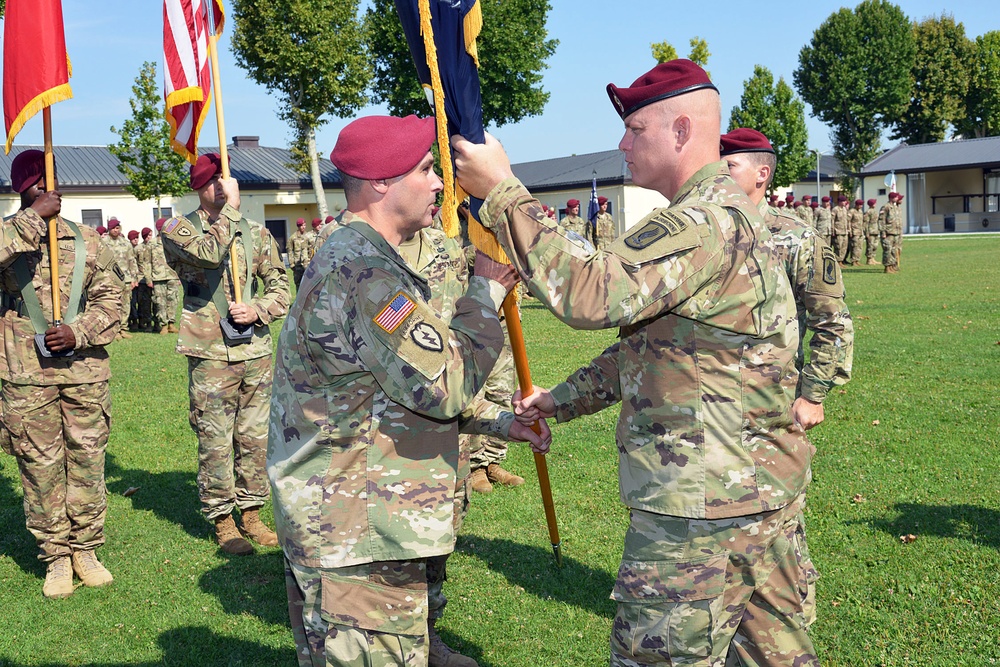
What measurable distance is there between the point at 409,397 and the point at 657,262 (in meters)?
0.87

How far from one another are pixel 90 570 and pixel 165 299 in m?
16.0

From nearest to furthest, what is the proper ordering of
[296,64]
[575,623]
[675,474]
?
[675,474], [575,623], [296,64]

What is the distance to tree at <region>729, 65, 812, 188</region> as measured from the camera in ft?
197

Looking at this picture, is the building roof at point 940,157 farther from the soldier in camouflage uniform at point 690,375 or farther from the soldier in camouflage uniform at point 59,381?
the soldier in camouflage uniform at point 690,375

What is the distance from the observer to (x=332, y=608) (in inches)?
117

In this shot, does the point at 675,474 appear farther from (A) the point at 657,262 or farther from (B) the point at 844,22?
(B) the point at 844,22

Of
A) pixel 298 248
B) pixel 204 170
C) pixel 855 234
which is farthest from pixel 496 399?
pixel 855 234

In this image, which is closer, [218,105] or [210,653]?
[210,653]

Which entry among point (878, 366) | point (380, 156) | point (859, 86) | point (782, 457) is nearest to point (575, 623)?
point (782, 457)

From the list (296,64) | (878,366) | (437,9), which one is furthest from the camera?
(296,64)

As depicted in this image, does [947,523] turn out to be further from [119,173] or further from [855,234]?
[119,173]

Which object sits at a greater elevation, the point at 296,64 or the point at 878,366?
the point at 296,64

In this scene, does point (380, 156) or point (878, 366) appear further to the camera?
point (878, 366)

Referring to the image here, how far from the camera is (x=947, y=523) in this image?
6324 millimetres
